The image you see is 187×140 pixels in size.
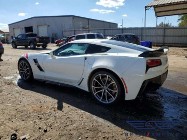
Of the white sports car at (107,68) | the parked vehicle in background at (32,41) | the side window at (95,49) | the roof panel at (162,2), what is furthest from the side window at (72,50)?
the parked vehicle in background at (32,41)

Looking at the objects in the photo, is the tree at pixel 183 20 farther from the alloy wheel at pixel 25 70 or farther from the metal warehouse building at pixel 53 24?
the alloy wheel at pixel 25 70

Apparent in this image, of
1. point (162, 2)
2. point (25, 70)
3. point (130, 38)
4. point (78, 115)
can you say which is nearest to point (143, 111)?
point (78, 115)

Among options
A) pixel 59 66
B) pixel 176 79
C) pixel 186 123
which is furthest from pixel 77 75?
pixel 176 79

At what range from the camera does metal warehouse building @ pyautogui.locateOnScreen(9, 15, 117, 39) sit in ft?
128

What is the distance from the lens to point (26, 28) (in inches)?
1741

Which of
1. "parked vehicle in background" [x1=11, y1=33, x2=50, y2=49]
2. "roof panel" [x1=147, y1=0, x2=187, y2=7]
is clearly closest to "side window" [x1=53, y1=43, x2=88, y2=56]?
"roof panel" [x1=147, y1=0, x2=187, y2=7]

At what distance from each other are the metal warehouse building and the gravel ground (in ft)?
110

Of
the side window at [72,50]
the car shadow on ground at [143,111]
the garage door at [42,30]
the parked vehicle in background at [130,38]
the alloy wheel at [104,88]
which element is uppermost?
the garage door at [42,30]

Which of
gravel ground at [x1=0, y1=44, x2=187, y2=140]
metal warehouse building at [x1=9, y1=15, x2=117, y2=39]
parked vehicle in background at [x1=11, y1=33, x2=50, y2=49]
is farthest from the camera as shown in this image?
metal warehouse building at [x1=9, y1=15, x2=117, y2=39]

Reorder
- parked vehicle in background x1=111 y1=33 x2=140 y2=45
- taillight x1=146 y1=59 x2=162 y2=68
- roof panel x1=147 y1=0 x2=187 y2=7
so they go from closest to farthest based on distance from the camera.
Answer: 1. taillight x1=146 y1=59 x2=162 y2=68
2. roof panel x1=147 y1=0 x2=187 y2=7
3. parked vehicle in background x1=111 y1=33 x2=140 y2=45

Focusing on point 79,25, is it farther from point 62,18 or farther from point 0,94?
point 0,94

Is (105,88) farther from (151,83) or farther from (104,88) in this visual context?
(151,83)

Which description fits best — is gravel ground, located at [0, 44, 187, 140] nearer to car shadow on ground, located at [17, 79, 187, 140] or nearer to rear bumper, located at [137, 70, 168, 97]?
car shadow on ground, located at [17, 79, 187, 140]

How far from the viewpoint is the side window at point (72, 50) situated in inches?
222
